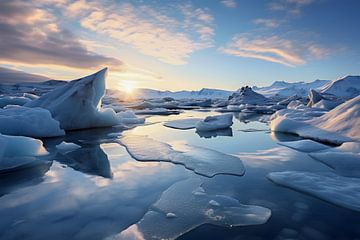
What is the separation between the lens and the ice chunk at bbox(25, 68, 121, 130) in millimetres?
7836

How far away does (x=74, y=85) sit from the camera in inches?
336

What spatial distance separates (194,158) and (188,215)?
83.7 inches

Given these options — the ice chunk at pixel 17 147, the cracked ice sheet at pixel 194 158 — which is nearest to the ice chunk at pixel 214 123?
the cracked ice sheet at pixel 194 158

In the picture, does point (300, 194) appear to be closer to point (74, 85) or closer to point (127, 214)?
point (127, 214)

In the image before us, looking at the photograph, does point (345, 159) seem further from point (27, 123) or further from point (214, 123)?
point (27, 123)

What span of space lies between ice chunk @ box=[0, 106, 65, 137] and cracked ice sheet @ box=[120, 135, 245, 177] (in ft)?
8.27

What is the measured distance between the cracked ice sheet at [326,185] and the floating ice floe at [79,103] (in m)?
6.56

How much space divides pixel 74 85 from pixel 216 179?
23.0 ft

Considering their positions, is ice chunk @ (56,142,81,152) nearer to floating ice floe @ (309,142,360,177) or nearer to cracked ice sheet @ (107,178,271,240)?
cracked ice sheet @ (107,178,271,240)

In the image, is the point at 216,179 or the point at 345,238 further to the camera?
the point at 216,179

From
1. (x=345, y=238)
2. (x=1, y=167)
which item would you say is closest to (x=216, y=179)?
(x=345, y=238)

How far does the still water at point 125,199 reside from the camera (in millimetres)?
2054

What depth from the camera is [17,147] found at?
13.2 feet

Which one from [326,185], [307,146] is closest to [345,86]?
[307,146]
